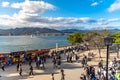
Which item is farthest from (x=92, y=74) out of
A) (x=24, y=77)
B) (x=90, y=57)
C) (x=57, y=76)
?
(x=90, y=57)

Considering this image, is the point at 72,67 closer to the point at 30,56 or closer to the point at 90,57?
the point at 30,56

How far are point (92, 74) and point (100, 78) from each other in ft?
Answer: 2.88

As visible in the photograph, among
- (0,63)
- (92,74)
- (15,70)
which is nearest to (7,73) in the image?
(15,70)

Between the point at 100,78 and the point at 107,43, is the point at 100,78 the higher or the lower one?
the lower one

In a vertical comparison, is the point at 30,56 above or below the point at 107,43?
below

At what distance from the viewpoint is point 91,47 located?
56.7m

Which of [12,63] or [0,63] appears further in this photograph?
[12,63]

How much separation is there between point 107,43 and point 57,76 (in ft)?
42.3

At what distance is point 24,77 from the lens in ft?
89.8

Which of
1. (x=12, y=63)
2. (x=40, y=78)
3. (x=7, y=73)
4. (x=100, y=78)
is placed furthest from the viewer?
(x=12, y=63)

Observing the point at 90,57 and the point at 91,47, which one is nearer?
the point at 90,57

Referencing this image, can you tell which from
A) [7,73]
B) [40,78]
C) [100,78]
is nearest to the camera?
[100,78]

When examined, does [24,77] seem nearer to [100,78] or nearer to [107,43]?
[100,78]

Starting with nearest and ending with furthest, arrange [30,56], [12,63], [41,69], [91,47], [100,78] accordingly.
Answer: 1. [100,78]
2. [41,69]
3. [12,63]
4. [30,56]
5. [91,47]
